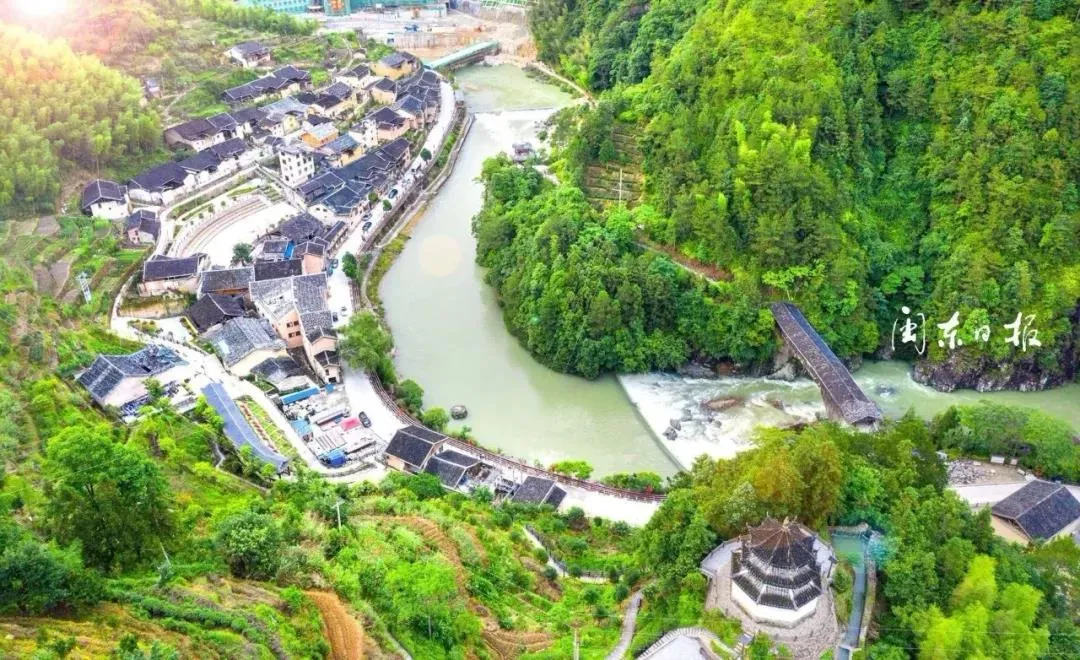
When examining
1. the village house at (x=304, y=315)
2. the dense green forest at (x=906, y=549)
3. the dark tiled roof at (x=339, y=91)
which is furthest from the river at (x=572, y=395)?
the dark tiled roof at (x=339, y=91)

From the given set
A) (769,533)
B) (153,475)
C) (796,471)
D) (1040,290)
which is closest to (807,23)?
(1040,290)

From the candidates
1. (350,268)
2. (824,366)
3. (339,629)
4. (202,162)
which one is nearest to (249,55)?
(202,162)

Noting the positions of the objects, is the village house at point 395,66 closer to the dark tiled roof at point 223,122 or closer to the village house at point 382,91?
the village house at point 382,91

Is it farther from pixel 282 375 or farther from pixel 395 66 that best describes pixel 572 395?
pixel 395 66

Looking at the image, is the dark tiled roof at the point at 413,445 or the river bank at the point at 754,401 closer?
the dark tiled roof at the point at 413,445

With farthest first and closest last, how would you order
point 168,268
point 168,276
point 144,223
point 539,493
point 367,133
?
point 367,133 < point 144,223 < point 168,268 < point 168,276 < point 539,493
